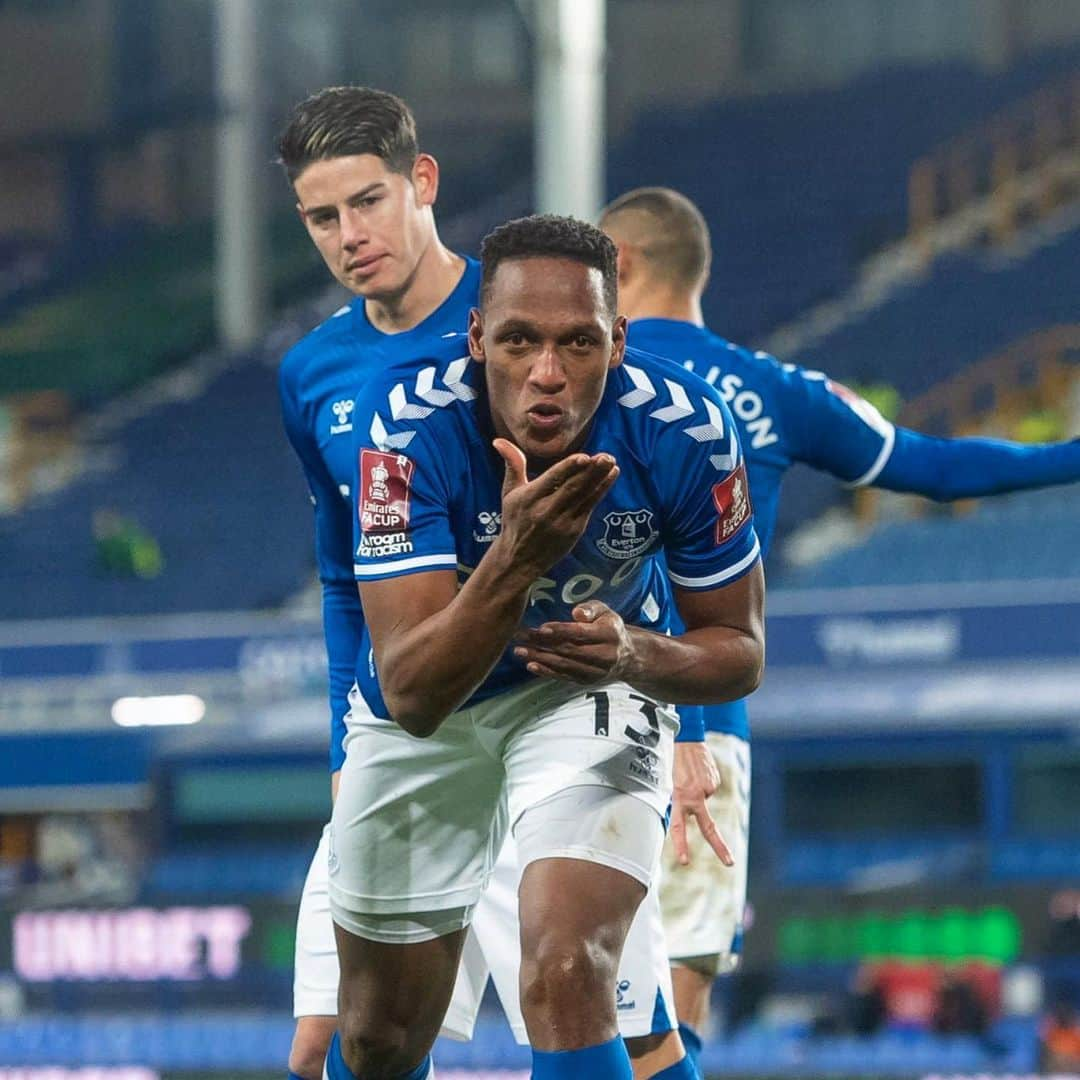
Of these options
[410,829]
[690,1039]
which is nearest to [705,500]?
[410,829]

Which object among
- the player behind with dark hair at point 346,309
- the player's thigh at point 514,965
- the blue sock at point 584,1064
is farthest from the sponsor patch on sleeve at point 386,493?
the player's thigh at point 514,965

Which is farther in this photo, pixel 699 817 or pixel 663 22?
pixel 663 22

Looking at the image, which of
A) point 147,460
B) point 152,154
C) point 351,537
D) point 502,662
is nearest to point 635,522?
point 502,662

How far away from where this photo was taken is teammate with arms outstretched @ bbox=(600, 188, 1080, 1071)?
437cm

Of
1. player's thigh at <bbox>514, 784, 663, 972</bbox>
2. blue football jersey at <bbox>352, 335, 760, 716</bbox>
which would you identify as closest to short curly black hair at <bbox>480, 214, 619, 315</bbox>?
blue football jersey at <bbox>352, 335, 760, 716</bbox>

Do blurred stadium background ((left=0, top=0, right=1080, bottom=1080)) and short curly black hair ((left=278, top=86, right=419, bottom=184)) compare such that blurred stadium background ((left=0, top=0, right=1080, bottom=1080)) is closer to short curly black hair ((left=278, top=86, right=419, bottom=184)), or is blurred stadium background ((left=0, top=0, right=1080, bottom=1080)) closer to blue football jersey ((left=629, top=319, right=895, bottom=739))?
blue football jersey ((left=629, top=319, right=895, bottom=739))

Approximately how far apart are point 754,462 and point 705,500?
Result: 1.05 metres

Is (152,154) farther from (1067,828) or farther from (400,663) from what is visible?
(400,663)

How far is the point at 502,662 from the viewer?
3480 mm

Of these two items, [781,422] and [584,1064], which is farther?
[781,422]

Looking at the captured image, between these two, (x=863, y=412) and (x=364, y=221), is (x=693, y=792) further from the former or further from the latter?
(x=364, y=221)

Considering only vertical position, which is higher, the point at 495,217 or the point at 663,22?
the point at 663,22

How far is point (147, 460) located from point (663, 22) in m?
8.62

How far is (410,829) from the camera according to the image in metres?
3.62
